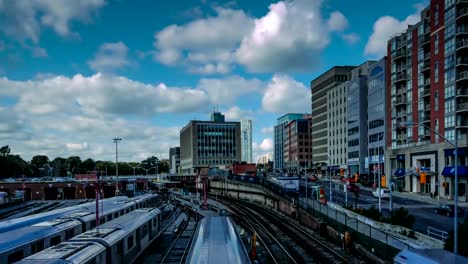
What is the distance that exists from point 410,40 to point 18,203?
267 ft

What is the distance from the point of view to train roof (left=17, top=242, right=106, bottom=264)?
52.5 feet

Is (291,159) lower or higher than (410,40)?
lower

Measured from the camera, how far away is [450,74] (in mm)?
63562

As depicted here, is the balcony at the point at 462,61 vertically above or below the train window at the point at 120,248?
above

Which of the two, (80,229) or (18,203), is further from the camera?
(18,203)

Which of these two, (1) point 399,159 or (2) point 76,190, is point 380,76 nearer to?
(1) point 399,159

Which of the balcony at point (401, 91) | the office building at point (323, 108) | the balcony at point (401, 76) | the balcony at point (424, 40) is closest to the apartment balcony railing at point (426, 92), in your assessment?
the balcony at point (401, 91)

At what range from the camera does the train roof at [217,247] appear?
1742 centimetres

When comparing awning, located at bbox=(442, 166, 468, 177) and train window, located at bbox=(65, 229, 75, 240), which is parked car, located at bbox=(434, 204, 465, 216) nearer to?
awning, located at bbox=(442, 166, 468, 177)

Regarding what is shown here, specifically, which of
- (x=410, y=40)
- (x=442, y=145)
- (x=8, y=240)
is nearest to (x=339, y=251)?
(x=8, y=240)

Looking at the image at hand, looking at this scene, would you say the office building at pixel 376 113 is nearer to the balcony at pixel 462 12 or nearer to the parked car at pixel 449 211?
the balcony at pixel 462 12

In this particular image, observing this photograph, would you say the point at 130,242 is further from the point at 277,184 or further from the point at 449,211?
the point at 277,184

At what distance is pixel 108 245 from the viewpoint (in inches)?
804

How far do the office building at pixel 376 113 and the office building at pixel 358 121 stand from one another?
16.3 ft
